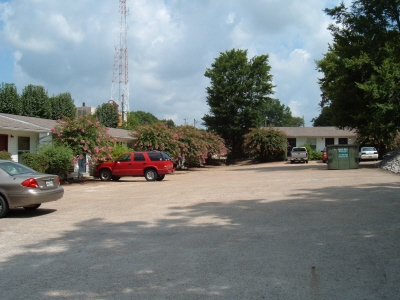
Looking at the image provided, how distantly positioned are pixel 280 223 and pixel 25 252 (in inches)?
216

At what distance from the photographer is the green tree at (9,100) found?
4106 centimetres

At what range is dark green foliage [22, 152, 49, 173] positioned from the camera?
67.1ft

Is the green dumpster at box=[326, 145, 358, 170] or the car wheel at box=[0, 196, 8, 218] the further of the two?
the green dumpster at box=[326, 145, 358, 170]

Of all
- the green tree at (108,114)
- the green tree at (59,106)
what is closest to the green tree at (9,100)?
the green tree at (59,106)

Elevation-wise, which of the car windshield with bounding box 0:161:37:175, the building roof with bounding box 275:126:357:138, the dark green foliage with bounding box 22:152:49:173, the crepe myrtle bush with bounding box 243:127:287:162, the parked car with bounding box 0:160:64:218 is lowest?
the parked car with bounding box 0:160:64:218

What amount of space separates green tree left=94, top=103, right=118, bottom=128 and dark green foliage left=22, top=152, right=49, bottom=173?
35.5 meters

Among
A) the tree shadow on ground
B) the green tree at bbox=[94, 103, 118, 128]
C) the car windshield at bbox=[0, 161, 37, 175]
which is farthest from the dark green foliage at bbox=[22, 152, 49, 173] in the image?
the green tree at bbox=[94, 103, 118, 128]

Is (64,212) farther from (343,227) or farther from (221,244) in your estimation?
(343,227)

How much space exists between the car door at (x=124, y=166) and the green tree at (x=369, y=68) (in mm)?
15904

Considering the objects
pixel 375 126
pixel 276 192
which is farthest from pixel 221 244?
pixel 375 126

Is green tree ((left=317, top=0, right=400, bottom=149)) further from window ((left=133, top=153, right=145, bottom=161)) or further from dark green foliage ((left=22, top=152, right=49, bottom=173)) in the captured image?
dark green foliage ((left=22, top=152, right=49, bottom=173))

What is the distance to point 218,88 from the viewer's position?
58.8 metres

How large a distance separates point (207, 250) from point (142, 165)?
17.7m

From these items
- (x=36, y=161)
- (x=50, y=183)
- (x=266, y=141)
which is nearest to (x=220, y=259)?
(x=50, y=183)
